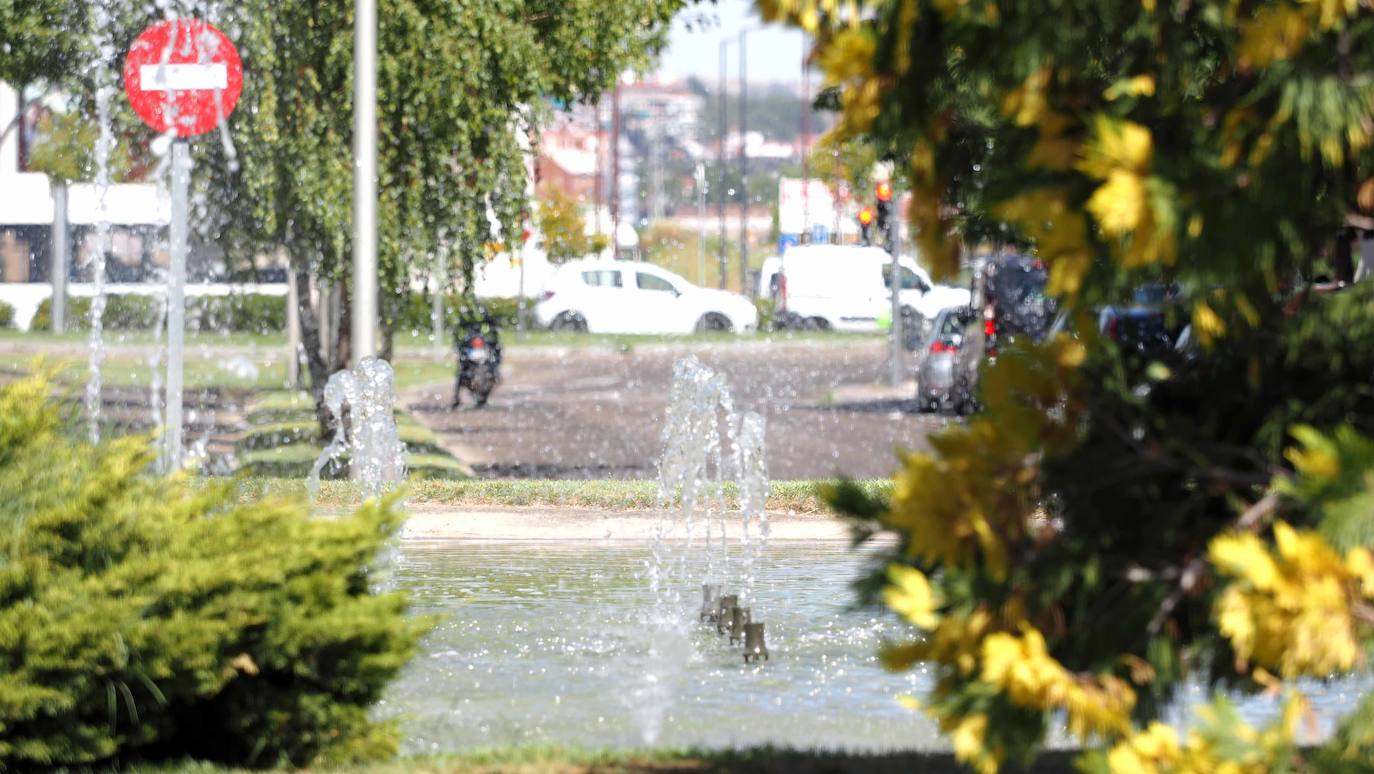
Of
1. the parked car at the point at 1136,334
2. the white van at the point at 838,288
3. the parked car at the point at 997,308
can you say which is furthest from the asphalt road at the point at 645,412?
the parked car at the point at 1136,334

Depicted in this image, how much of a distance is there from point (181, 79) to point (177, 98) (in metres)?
0.10

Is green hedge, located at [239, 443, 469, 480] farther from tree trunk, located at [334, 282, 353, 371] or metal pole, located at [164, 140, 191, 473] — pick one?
metal pole, located at [164, 140, 191, 473]

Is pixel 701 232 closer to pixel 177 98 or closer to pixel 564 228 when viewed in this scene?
pixel 564 228

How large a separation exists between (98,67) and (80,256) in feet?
123

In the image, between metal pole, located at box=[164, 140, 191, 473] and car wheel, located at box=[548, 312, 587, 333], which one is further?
car wheel, located at box=[548, 312, 587, 333]

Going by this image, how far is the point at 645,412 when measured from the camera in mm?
27750

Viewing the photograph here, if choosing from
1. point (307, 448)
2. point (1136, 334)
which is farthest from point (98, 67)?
point (1136, 334)

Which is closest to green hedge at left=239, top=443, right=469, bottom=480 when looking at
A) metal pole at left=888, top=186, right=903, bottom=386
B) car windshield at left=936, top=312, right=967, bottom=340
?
car windshield at left=936, top=312, right=967, bottom=340

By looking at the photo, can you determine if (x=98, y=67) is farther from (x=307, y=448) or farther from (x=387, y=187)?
(x=307, y=448)

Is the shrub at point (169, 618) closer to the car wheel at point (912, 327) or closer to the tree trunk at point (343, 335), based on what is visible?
the tree trunk at point (343, 335)

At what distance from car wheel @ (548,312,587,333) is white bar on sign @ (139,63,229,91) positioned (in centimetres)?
3661

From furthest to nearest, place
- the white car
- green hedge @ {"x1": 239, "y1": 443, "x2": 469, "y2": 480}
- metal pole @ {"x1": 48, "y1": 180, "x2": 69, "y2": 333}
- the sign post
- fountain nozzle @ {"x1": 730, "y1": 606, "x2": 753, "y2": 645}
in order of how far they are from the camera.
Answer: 1. the white car
2. metal pole @ {"x1": 48, "y1": 180, "x2": 69, "y2": 333}
3. green hedge @ {"x1": 239, "y1": 443, "x2": 469, "y2": 480}
4. the sign post
5. fountain nozzle @ {"x1": 730, "y1": 606, "x2": 753, "y2": 645}

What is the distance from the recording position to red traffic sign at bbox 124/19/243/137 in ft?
34.8

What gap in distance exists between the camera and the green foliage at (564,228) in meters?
50.9
